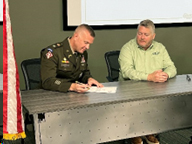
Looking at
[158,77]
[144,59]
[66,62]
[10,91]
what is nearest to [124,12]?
[144,59]

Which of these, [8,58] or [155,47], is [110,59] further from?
[8,58]

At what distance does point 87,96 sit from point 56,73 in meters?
0.42

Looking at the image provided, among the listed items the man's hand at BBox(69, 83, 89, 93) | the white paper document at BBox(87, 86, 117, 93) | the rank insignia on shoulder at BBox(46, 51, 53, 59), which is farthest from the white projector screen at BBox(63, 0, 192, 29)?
the man's hand at BBox(69, 83, 89, 93)

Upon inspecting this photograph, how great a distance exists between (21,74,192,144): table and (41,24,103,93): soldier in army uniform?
73 mm

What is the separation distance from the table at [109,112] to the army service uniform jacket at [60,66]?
0.08 metres

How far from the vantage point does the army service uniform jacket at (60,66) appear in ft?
9.40

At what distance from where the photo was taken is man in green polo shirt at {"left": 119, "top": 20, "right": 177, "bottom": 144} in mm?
3375

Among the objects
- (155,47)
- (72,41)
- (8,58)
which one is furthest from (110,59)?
(8,58)

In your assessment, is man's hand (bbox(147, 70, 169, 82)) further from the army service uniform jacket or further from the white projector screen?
the white projector screen

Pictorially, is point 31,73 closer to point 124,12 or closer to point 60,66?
point 60,66

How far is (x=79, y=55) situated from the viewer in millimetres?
3135

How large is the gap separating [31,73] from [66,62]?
0.38 meters

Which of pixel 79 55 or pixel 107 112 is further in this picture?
pixel 79 55

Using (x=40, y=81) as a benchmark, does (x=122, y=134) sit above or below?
below
